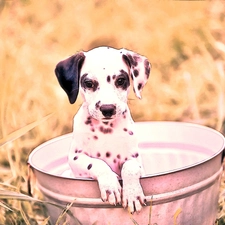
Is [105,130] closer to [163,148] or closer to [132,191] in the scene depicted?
[132,191]

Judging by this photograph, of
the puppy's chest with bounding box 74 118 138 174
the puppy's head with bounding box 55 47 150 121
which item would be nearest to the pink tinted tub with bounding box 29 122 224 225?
the puppy's chest with bounding box 74 118 138 174

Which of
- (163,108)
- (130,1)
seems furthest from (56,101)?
(130,1)

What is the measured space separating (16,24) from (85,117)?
2.43m

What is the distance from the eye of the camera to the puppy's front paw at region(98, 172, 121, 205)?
161cm

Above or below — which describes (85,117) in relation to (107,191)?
above

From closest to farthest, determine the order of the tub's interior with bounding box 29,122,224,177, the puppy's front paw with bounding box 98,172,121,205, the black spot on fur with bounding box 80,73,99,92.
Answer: the puppy's front paw with bounding box 98,172,121,205, the black spot on fur with bounding box 80,73,99,92, the tub's interior with bounding box 29,122,224,177

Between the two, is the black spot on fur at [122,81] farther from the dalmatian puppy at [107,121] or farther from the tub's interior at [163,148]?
the tub's interior at [163,148]

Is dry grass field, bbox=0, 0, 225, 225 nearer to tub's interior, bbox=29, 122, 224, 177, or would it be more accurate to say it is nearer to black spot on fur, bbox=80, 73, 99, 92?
tub's interior, bbox=29, 122, 224, 177

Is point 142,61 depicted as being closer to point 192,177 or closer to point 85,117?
point 85,117

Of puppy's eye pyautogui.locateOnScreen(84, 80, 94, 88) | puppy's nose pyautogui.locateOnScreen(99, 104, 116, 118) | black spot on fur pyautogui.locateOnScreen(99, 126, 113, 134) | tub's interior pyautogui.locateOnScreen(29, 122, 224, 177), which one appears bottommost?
tub's interior pyautogui.locateOnScreen(29, 122, 224, 177)

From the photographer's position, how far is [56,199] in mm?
1777

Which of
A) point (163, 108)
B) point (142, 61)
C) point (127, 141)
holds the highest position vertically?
point (142, 61)

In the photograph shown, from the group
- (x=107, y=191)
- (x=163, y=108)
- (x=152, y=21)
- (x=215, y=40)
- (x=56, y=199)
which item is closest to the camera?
(x=107, y=191)

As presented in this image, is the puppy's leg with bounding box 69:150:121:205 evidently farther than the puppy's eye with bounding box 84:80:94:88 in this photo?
No
